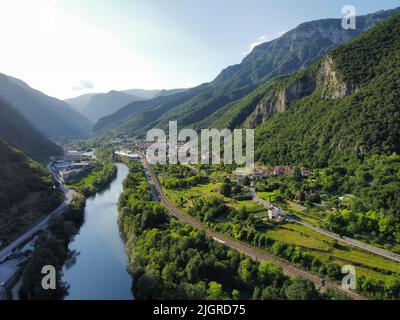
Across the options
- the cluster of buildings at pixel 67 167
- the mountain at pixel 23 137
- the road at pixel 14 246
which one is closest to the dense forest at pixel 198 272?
the road at pixel 14 246

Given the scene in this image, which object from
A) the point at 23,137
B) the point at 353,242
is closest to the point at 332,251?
the point at 353,242

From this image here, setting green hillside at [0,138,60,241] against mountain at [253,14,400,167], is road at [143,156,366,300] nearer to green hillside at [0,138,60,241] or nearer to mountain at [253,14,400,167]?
green hillside at [0,138,60,241]

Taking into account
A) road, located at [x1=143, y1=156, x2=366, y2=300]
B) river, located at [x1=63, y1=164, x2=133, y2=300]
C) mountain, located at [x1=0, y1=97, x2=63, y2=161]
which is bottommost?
river, located at [x1=63, y1=164, x2=133, y2=300]

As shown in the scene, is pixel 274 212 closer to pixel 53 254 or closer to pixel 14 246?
pixel 53 254

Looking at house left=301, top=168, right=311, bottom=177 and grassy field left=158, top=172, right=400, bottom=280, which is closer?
grassy field left=158, top=172, right=400, bottom=280

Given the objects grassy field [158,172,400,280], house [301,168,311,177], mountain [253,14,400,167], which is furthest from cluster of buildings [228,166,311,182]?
grassy field [158,172,400,280]
